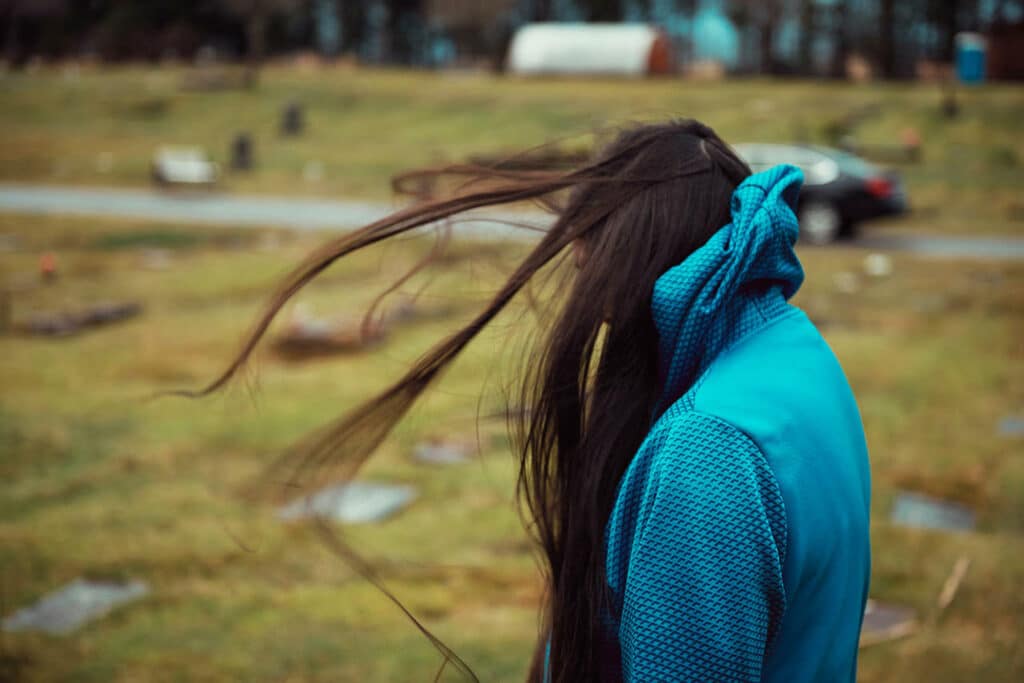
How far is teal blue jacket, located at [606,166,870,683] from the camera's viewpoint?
136 centimetres

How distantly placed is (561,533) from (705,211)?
58cm

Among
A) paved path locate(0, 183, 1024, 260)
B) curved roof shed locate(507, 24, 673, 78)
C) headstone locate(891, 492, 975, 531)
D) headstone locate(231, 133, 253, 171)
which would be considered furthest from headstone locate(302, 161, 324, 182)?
headstone locate(891, 492, 975, 531)

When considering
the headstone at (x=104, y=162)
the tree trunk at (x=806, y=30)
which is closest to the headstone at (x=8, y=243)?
the headstone at (x=104, y=162)

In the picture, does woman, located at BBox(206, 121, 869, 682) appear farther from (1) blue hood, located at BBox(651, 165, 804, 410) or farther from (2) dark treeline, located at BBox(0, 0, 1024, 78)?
(2) dark treeline, located at BBox(0, 0, 1024, 78)

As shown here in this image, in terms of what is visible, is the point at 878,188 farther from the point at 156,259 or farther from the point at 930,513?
the point at 930,513

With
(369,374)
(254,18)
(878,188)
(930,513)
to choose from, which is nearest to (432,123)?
(254,18)

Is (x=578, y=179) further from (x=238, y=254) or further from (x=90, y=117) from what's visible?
(x=90, y=117)

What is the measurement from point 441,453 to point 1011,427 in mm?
3915

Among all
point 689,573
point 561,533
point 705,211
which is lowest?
point 561,533

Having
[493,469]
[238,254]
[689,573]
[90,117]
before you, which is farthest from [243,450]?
[90,117]

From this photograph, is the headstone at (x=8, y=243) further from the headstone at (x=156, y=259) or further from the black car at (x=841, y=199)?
the black car at (x=841, y=199)

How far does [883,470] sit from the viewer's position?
6328 millimetres

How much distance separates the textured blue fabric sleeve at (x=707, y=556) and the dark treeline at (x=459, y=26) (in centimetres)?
3992

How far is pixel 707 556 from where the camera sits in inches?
53.4
